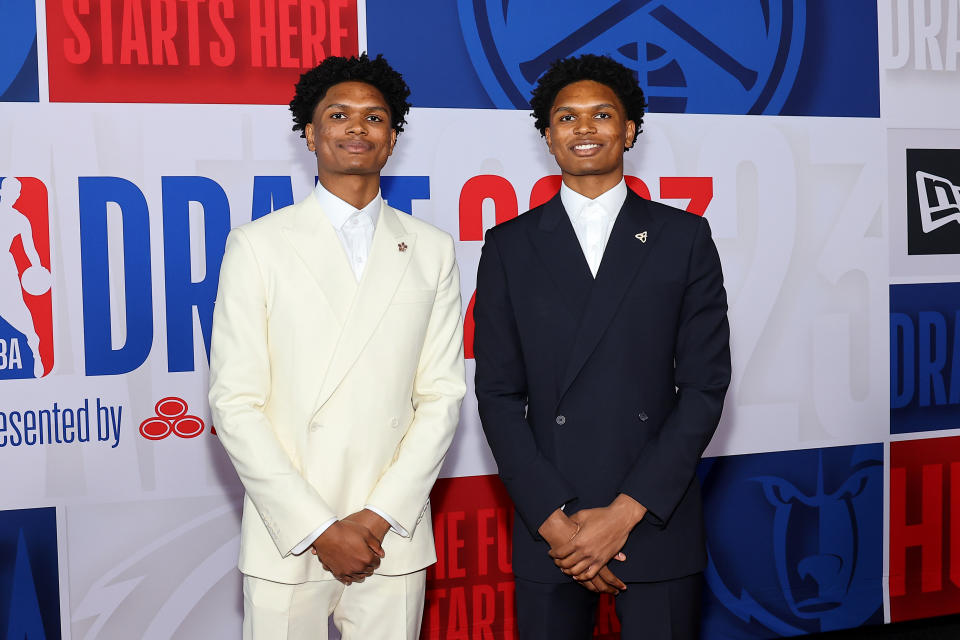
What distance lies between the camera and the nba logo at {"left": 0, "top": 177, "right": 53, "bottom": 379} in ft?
8.98

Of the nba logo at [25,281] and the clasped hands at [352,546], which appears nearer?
the clasped hands at [352,546]

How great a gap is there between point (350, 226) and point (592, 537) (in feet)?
2.72

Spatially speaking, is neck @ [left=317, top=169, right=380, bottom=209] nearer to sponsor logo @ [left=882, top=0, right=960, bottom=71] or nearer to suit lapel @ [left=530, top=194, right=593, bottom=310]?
suit lapel @ [left=530, top=194, right=593, bottom=310]

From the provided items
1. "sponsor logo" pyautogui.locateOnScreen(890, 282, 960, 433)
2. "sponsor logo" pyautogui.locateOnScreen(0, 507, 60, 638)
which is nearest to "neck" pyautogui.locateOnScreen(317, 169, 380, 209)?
"sponsor logo" pyautogui.locateOnScreen(0, 507, 60, 638)

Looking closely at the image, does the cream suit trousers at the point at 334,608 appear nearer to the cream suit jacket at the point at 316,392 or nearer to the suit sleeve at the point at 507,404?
the cream suit jacket at the point at 316,392

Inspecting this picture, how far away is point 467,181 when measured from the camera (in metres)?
3.07

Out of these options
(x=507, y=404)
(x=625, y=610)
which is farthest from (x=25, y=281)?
(x=625, y=610)

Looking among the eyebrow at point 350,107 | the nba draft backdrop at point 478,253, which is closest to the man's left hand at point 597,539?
the eyebrow at point 350,107

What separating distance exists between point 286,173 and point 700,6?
1.68 m

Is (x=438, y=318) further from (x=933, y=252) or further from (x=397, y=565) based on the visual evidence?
(x=933, y=252)

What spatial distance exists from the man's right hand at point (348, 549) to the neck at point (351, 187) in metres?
0.69

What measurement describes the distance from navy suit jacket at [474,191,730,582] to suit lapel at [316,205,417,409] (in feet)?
0.71

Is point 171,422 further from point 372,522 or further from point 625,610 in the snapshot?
point 625,610

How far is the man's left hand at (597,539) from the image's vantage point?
1.66 m
